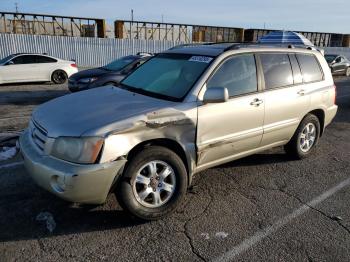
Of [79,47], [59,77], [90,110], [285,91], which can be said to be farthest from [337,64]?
[90,110]

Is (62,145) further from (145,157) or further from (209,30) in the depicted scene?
(209,30)

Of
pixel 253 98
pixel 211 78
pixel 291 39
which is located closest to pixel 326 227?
pixel 253 98

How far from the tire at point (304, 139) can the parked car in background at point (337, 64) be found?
1545cm

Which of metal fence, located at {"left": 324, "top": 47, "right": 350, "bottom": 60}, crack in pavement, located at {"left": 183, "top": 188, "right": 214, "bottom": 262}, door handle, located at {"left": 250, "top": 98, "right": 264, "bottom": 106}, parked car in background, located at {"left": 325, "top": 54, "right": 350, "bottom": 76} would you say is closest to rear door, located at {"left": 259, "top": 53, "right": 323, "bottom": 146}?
door handle, located at {"left": 250, "top": 98, "right": 264, "bottom": 106}

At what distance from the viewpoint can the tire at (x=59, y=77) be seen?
47.8 feet

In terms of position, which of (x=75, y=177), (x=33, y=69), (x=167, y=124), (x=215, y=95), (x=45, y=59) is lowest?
(x=33, y=69)

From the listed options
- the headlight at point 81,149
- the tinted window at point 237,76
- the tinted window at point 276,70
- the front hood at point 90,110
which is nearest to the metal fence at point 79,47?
the front hood at point 90,110

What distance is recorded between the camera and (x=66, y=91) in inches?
494

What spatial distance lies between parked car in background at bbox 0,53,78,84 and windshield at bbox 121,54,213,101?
10512 mm

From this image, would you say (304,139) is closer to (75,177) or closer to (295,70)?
(295,70)

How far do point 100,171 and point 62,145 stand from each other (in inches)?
16.9

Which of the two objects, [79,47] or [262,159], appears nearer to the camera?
[262,159]

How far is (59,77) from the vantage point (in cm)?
1475

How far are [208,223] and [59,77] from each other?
12.8 m
